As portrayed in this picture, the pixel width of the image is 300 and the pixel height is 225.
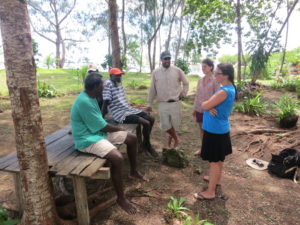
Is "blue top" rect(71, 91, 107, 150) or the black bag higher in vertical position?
"blue top" rect(71, 91, 107, 150)

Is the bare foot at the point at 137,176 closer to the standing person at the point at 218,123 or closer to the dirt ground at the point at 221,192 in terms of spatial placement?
the dirt ground at the point at 221,192

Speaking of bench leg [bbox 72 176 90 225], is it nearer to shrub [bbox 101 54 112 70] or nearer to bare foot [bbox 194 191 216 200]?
bare foot [bbox 194 191 216 200]

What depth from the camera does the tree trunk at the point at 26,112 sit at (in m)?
1.78

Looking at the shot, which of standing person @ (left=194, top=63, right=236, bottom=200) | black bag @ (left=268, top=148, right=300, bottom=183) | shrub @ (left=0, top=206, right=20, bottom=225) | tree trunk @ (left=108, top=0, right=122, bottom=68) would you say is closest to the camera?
shrub @ (left=0, top=206, right=20, bottom=225)

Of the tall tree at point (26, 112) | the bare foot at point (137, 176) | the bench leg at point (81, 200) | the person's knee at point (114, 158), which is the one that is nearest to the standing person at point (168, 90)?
the bare foot at point (137, 176)

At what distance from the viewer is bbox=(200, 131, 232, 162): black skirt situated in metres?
2.76

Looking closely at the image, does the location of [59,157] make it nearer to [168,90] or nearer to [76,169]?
[76,169]

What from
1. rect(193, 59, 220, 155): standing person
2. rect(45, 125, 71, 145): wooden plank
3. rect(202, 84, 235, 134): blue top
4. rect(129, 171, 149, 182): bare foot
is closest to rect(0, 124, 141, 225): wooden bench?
rect(45, 125, 71, 145): wooden plank

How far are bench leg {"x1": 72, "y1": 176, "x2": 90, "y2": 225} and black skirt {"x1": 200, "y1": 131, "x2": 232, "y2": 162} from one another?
60.4 inches

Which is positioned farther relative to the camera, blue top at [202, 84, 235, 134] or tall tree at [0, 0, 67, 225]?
blue top at [202, 84, 235, 134]

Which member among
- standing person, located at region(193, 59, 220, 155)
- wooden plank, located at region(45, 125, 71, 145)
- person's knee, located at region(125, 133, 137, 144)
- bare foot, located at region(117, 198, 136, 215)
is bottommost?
bare foot, located at region(117, 198, 136, 215)

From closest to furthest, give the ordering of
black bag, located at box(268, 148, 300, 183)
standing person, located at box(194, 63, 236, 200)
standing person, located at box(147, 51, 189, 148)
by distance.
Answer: standing person, located at box(194, 63, 236, 200), black bag, located at box(268, 148, 300, 183), standing person, located at box(147, 51, 189, 148)

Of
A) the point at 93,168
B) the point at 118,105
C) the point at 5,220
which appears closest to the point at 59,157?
the point at 93,168

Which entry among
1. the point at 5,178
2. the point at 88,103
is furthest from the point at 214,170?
the point at 5,178
